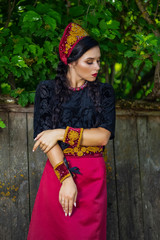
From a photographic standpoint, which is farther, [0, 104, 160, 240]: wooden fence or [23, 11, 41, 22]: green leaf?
[0, 104, 160, 240]: wooden fence

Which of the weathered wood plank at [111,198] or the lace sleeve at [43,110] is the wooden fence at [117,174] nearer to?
the weathered wood plank at [111,198]

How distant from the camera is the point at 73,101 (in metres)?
2.17

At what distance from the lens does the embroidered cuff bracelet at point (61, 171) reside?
2.03 m

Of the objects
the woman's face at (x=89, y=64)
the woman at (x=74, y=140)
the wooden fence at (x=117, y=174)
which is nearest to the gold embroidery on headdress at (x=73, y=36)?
the woman at (x=74, y=140)

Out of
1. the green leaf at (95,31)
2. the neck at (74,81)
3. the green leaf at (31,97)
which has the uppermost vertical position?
the green leaf at (95,31)

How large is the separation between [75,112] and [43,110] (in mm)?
202

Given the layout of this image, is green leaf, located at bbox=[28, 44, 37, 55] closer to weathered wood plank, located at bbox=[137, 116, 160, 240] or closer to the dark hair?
the dark hair

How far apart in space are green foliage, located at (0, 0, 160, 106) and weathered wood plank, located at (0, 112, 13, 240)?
35cm

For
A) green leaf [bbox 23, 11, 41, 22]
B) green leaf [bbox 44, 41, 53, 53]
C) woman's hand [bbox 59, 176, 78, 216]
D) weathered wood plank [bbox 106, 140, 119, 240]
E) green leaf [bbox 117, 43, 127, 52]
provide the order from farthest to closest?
weathered wood plank [bbox 106, 140, 119, 240]
green leaf [bbox 117, 43, 127, 52]
green leaf [bbox 44, 41, 53, 53]
green leaf [bbox 23, 11, 41, 22]
woman's hand [bbox 59, 176, 78, 216]

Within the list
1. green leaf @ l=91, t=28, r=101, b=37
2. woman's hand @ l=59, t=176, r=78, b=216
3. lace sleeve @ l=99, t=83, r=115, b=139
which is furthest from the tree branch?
woman's hand @ l=59, t=176, r=78, b=216

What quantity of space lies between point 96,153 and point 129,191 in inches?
38.5

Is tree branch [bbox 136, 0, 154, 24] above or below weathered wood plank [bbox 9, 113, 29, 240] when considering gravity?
above

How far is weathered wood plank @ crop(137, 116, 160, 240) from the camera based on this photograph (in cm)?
303

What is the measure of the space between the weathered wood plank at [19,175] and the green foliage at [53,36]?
0.72ft
